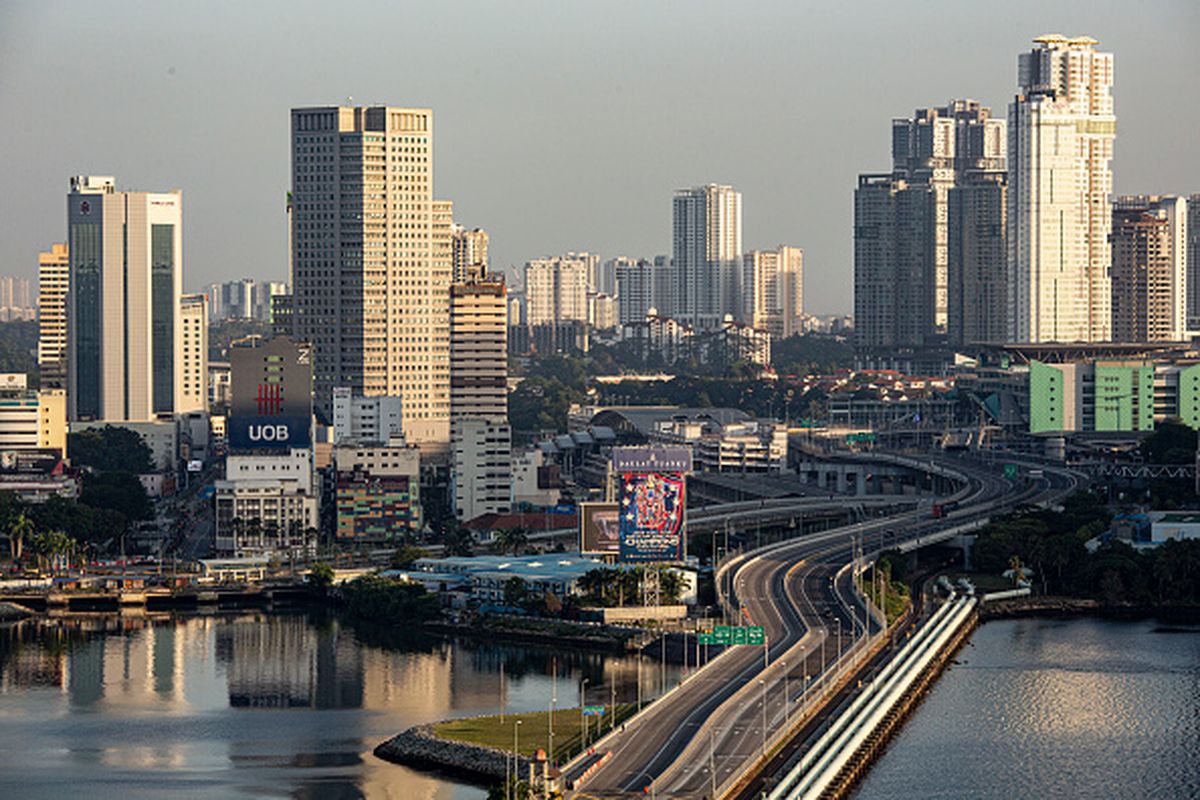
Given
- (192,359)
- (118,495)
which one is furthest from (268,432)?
(192,359)

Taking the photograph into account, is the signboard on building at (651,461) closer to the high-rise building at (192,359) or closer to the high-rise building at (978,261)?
the high-rise building at (192,359)

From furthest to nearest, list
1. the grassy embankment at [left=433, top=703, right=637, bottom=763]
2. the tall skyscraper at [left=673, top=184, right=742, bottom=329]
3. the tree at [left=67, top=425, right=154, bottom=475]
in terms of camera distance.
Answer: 1. the tall skyscraper at [left=673, top=184, right=742, bottom=329]
2. the tree at [left=67, top=425, right=154, bottom=475]
3. the grassy embankment at [left=433, top=703, right=637, bottom=763]

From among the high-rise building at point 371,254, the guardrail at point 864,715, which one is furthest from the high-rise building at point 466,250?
the guardrail at point 864,715

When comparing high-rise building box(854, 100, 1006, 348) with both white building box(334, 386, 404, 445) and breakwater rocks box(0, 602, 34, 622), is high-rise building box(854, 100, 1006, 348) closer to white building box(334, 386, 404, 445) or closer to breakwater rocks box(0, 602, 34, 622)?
white building box(334, 386, 404, 445)

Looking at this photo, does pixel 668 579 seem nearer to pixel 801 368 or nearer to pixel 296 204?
pixel 296 204

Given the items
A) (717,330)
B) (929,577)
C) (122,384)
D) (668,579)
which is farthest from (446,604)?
(717,330)

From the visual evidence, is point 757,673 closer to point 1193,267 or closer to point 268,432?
point 268,432

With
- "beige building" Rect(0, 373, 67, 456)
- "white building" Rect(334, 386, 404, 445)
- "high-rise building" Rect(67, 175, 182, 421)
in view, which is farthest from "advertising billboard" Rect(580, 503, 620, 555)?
"high-rise building" Rect(67, 175, 182, 421)

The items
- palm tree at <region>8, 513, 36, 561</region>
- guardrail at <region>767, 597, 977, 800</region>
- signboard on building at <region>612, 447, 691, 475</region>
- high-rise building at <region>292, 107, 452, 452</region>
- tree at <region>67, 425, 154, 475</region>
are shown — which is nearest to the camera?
guardrail at <region>767, 597, 977, 800</region>

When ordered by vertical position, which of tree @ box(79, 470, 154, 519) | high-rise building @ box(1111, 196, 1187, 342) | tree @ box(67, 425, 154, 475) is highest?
high-rise building @ box(1111, 196, 1187, 342)
